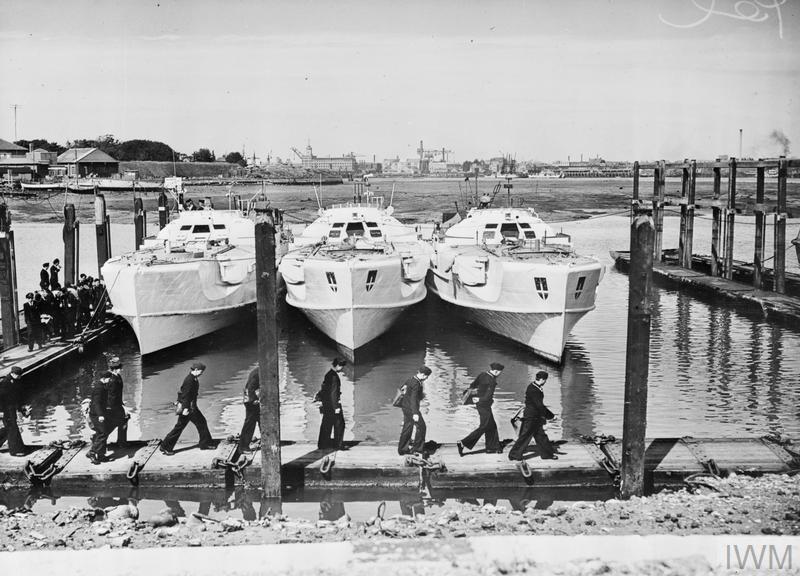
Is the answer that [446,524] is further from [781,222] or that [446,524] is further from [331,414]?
[781,222]

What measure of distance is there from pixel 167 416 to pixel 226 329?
612 centimetres

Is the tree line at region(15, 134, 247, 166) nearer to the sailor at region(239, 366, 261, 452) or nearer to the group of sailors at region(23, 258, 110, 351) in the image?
the group of sailors at region(23, 258, 110, 351)

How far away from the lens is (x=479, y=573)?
6.98m

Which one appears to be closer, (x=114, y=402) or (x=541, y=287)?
(x=114, y=402)

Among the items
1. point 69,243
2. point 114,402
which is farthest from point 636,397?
point 69,243

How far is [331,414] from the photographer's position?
35.8 ft

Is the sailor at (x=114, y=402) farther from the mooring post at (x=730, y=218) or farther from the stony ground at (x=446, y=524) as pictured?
the mooring post at (x=730, y=218)

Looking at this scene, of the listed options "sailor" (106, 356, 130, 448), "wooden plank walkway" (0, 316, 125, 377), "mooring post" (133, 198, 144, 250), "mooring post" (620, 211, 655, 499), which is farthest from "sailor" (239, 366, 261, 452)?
"mooring post" (133, 198, 144, 250)

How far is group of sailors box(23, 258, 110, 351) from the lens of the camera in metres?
17.5

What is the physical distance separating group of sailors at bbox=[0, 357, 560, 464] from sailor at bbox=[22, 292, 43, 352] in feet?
22.1

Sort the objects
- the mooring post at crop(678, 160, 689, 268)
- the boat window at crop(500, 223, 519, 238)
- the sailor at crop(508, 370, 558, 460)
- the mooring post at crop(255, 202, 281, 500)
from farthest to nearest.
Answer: the mooring post at crop(678, 160, 689, 268) → the boat window at crop(500, 223, 519, 238) → the sailor at crop(508, 370, 558, 460) → the mooring post at crop(255, 202, 281, 500)

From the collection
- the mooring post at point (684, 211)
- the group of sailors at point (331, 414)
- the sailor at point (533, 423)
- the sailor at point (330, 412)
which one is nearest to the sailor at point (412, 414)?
the group of sailors at point (331, 414)

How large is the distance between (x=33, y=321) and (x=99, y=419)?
8.03 m

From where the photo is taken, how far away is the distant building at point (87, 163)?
87.9 meters
